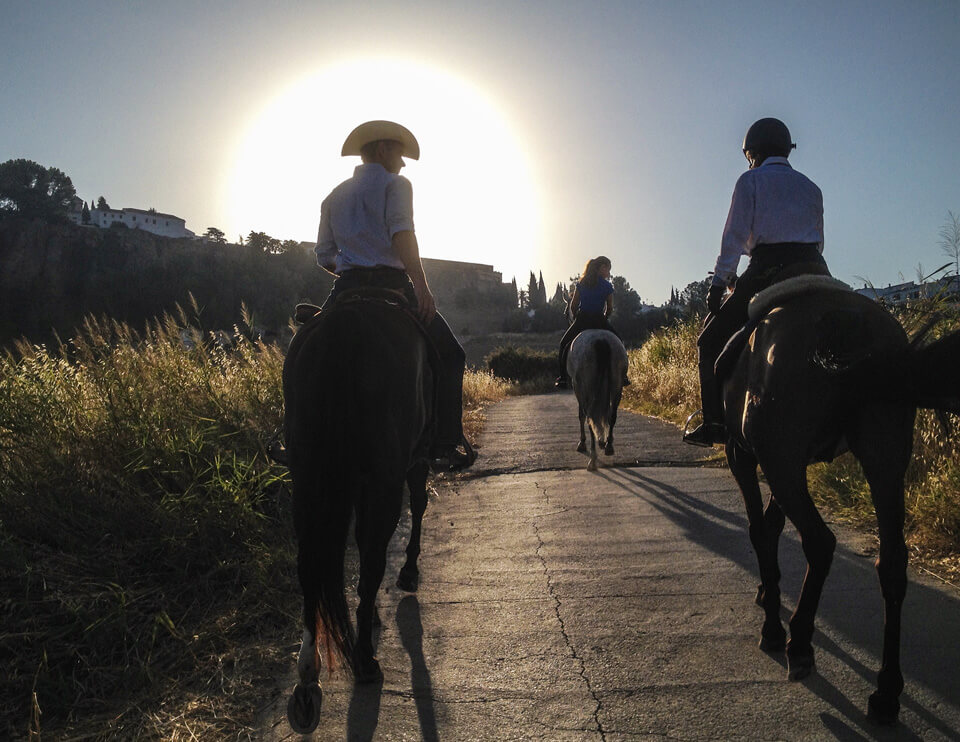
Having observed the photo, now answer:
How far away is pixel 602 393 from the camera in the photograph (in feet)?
27.7

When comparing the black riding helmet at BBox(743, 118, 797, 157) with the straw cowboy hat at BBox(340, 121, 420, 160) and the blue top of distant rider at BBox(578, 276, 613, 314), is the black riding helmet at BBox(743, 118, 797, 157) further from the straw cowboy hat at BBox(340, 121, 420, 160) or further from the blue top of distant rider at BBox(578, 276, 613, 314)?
the blue top of distant rider at BBox(578, 276, 613, 314)

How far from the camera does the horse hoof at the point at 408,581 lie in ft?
12.9

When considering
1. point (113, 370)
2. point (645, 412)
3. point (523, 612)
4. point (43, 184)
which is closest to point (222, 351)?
point (113, 370)

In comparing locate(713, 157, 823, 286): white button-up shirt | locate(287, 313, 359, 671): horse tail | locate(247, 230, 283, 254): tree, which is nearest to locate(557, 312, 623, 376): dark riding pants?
locate(713, 157, 823, 286): white button-up shirt

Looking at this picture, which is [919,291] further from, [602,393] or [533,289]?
[533,289]

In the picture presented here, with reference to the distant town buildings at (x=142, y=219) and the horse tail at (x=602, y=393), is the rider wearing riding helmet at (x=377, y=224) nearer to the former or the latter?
the horse tail at (x=602, y=393)

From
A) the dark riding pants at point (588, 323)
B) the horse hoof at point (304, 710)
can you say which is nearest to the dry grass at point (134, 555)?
the horse hoof at point (304, 710)

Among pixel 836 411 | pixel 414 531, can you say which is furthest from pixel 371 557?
pixel 836 411

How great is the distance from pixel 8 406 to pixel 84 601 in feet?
7.10

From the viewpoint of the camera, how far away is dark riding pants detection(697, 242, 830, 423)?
3.35m

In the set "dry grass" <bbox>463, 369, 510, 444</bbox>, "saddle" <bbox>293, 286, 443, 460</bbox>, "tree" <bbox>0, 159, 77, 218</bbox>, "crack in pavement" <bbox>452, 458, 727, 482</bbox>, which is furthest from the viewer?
"tree" <bbox>0, 159, 77, 218</bbox>

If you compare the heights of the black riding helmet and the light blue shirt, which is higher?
the black riding helmet

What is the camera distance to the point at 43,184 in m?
93.4

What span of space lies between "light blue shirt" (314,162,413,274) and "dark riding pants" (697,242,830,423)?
1.93 metres
